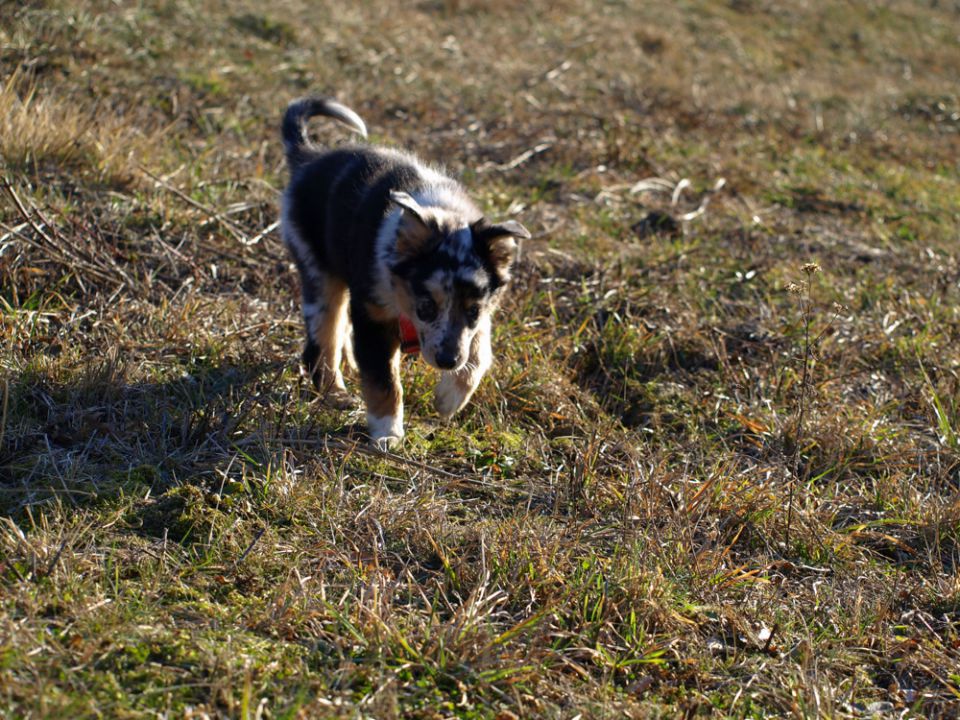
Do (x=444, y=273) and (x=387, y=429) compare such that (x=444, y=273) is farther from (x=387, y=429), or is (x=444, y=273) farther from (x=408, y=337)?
(x=387, y=429)

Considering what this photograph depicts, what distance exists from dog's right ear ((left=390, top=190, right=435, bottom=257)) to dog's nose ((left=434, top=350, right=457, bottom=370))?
51cm

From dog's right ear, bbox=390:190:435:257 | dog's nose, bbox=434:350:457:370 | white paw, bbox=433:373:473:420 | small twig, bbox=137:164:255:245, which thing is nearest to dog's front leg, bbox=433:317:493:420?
white paw, bbox=433:373:473:420

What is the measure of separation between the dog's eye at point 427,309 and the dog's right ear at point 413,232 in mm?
226

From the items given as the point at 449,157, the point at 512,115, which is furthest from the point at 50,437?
the point at 512,115

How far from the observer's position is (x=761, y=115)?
39.1 ft

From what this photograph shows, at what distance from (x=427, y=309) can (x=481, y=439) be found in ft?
2.66

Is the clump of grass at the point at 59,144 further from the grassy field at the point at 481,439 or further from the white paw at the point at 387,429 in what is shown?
the white paw at the point at 387,429

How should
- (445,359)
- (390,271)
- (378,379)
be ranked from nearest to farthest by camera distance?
(445,359) < (390,271) < (378,379)

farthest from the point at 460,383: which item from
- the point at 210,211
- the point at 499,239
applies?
the point at 210,211

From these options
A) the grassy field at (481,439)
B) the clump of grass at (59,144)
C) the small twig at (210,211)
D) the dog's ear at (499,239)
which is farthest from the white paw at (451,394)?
the clump of grass at (59,144)

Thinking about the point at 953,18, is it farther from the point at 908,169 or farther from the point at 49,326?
the point at 49,326

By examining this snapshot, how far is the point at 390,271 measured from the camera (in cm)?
482

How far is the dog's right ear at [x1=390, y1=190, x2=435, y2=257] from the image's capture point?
4.64 metres

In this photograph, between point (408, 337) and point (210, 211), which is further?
point (210, 211)
